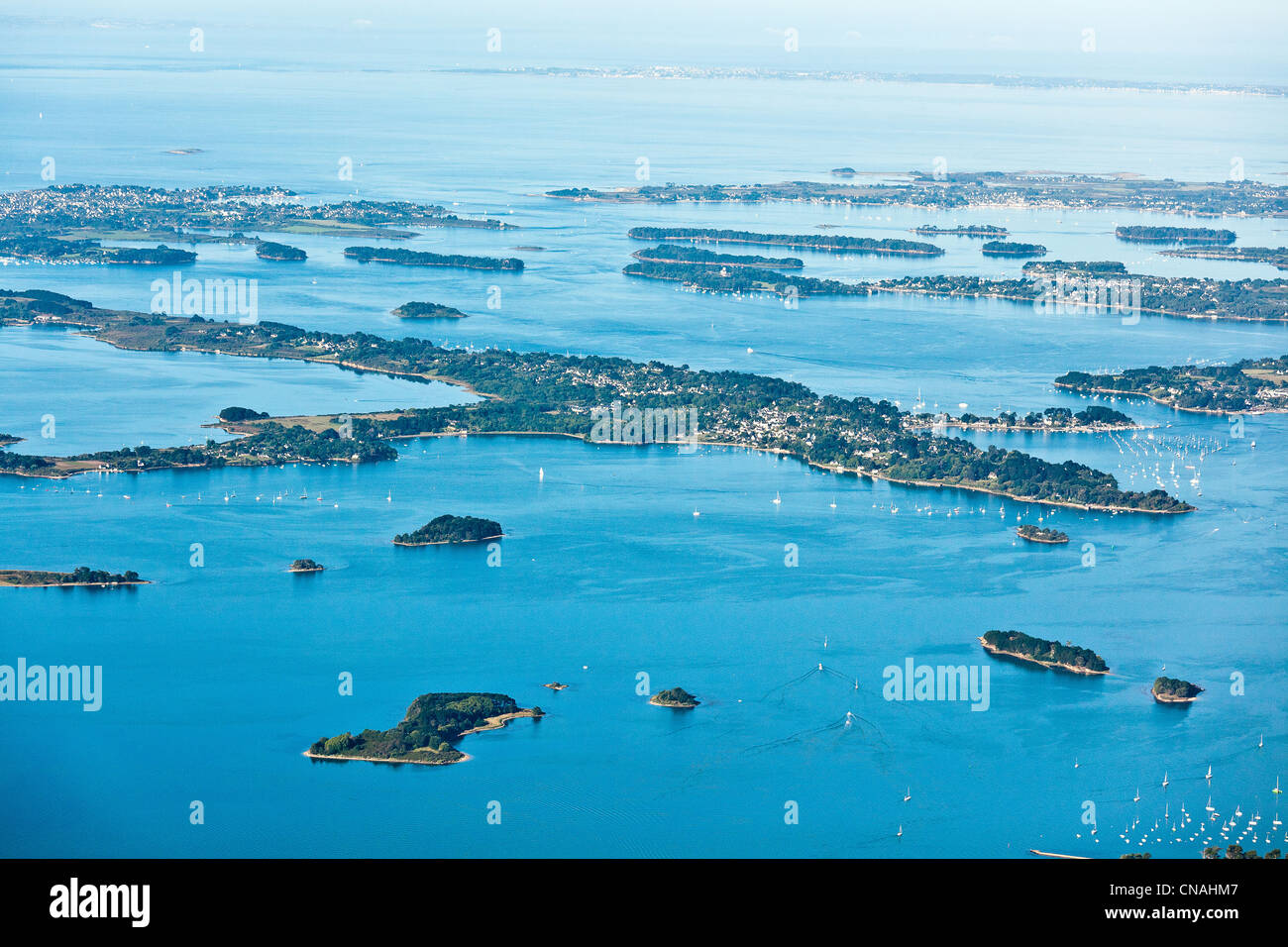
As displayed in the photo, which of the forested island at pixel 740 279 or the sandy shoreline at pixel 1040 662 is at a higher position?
the forested island at pixel 740 279

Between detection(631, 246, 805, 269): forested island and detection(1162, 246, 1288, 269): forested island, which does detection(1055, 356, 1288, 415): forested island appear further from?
detection(1162, 246, 1288, 269): forested island

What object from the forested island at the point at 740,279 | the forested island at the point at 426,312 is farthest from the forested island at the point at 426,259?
the forested island at the point at 426,312

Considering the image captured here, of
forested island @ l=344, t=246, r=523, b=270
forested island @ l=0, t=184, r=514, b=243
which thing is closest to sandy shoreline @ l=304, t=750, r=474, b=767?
forested island @ l=344, t=246, r=523, b=270

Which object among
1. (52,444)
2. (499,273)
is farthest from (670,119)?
(52,444)

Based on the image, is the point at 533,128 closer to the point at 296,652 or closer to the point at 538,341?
the point at 538,341

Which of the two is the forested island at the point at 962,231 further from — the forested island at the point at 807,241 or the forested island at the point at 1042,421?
the forested island at the point at 1042,421

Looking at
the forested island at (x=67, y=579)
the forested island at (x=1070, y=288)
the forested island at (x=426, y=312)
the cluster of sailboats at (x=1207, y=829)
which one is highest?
the forested island at (x=1070, y=288)
